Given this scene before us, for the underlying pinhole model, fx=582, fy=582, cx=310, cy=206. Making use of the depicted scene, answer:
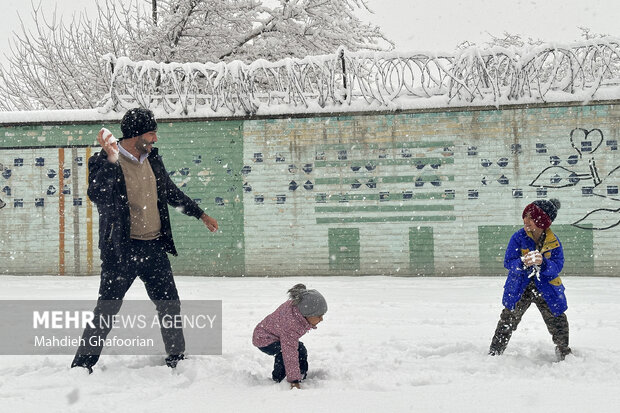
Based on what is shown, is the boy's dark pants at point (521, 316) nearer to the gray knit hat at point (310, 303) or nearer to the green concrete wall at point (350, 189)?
the gray knit hat at point (310, 303)

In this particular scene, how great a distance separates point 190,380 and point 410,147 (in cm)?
681

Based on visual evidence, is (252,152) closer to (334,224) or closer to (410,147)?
(334,224)

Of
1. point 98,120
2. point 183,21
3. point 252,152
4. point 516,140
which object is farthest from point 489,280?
point 183,21

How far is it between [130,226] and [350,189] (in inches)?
246

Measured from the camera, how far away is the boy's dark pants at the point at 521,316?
429cm

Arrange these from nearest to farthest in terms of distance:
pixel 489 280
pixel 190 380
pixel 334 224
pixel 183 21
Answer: pixel 190 380 → pixel 489 280 → pixel 334 224 → pixel 183 21

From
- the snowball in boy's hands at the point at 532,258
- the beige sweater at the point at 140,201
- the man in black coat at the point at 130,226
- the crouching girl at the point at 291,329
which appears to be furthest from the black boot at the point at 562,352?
the beige sweater at the point at 140,201

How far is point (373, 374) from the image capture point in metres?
3.95

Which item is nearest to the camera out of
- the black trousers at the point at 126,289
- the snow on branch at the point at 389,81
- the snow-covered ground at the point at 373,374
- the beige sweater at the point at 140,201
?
the snow-covered ground at the point at 373,374

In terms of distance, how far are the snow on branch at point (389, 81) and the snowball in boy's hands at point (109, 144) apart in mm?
6125

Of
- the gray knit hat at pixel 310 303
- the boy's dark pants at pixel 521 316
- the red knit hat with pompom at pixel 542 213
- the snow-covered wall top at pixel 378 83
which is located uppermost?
the snow-covered wall top at pixel 378 83

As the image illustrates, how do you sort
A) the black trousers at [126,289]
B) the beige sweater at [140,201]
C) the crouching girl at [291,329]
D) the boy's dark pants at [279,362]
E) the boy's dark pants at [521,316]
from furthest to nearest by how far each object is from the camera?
the boy's dark pants at [521,316], the beige sweater at [140,201], the black trousers at [126,289], the boy's dark pants at [279,362], the crouching girl at [291,329]

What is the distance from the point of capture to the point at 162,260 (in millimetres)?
4184

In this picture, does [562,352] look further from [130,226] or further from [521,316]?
[130,226]
